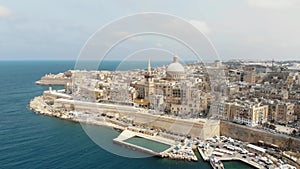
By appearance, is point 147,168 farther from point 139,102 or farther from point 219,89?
point 219,89

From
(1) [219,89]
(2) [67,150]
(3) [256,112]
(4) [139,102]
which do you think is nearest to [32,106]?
(4) [139,102]

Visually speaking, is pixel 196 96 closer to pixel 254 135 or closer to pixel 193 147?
pixel 254 135

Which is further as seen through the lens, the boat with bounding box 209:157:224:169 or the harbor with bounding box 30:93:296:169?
the harbor with bounding box 30:93:296:169

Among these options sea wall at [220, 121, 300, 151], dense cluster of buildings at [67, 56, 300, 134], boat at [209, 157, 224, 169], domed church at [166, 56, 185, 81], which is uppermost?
domed church at [166, 56, 185, 81]

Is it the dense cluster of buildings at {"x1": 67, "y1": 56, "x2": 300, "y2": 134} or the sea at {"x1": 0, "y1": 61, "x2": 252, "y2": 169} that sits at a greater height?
the dense cluster of buildings at {"x1": 67, "y1": 56, "x2": 300, "y2": 134}

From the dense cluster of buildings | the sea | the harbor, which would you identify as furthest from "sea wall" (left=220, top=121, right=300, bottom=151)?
the sea

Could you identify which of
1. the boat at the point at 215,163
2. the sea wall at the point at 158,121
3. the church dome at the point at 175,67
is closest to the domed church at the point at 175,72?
the church dome at the point at 175,67

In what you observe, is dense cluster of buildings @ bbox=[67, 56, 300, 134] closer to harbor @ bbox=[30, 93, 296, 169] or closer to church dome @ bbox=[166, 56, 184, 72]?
church dome @ bbox=[166, 56, 184, 72]
